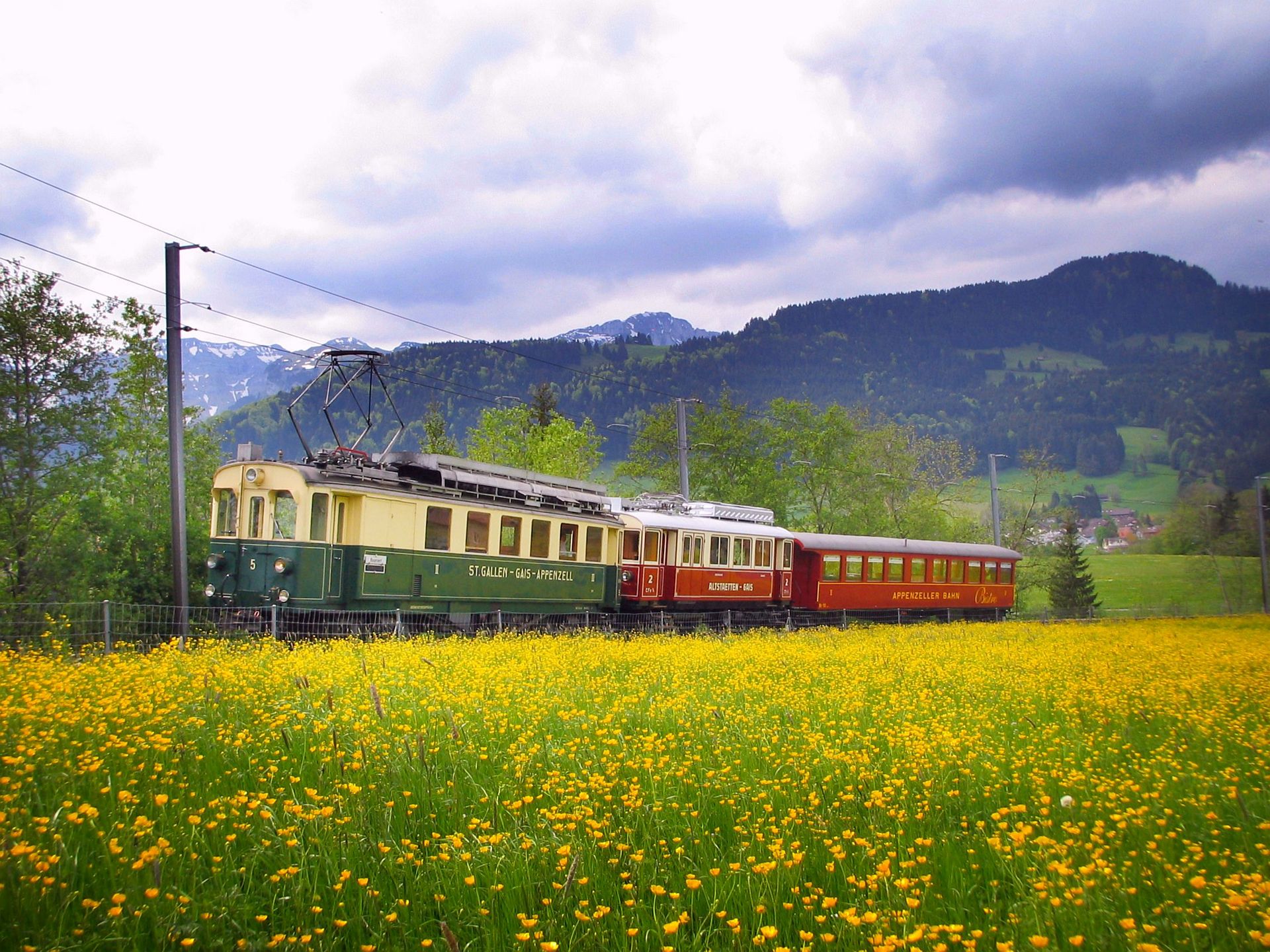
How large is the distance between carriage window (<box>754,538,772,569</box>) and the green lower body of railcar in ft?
33.7

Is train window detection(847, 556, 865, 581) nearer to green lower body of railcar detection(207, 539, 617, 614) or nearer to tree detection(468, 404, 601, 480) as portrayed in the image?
green lower body of railcar detection(207, 539, 617, 614)

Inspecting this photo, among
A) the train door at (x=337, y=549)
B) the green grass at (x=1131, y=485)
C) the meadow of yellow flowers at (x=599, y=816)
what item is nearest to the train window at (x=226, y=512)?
the train door at (x=337, y=549)

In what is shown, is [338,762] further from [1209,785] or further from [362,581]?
[362,581]

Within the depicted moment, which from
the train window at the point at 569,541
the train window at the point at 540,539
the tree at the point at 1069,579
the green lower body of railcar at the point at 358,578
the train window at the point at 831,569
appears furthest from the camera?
the tree at the point at 1069,579

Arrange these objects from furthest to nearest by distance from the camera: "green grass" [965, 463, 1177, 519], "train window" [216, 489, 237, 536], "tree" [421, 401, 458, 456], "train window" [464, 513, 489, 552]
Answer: "green grass" [965, 463, 1177, 519]
"tree" [421, 401, 458, 456]
"train window" [464, 513, 489, 552]
"train window" [216, 489, 237, 536]

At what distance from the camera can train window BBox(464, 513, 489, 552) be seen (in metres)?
18.3

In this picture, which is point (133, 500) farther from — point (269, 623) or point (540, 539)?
point (540, 539)

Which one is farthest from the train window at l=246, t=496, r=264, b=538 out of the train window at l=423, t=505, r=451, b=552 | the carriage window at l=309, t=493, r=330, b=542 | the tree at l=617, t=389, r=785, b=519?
the tree at l=617, t=389, r=785, b=519

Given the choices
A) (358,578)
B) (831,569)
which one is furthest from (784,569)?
(358,578)

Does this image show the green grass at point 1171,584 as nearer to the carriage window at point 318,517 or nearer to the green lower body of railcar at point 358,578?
the green lower body of railcar at point 358,578

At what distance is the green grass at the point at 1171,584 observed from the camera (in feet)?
172

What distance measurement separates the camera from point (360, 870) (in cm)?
423

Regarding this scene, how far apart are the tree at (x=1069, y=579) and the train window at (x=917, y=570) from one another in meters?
23.6

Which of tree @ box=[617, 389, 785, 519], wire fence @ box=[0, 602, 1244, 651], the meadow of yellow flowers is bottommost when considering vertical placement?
wire fence @ box=[0, 602, 1244, 651]
